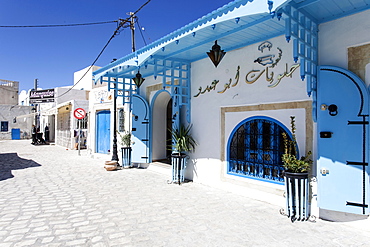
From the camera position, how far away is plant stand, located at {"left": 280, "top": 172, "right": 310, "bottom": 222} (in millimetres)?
3988

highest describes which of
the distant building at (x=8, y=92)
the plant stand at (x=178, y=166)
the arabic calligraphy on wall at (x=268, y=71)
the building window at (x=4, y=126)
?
the distant building at (x=8, y=92)

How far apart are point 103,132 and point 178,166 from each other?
6.25 m

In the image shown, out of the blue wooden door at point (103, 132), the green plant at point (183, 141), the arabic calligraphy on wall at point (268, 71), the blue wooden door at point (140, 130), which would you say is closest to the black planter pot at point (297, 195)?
the arabic calligraphy on wall at point (268, 71)

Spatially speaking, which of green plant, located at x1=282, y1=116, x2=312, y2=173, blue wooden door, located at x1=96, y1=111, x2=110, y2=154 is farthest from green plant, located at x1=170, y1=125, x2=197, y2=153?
blue wooden door, located at x1=96, y1=111, x2=110, y2=154

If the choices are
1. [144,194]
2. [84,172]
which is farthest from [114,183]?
[84,172]

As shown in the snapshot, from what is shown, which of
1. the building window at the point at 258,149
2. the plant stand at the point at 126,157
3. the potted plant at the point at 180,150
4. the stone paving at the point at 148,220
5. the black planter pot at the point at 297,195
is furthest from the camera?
the plant stand at the point at 126,157

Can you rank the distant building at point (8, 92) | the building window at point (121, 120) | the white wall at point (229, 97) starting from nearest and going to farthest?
the white wall at point (229, 97)
the building window at point (121, 120)
the distant building at point (8, 92)

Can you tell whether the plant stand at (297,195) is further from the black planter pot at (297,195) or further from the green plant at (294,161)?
the green plant at (294,161)

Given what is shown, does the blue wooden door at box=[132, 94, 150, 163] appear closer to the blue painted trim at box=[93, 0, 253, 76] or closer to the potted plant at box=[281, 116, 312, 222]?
the blue painted trim at box=[93, 0, 253, 76]

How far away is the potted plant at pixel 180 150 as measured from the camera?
6457mm

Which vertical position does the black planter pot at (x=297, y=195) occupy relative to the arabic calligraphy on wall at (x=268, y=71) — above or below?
below

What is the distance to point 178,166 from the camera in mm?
6469

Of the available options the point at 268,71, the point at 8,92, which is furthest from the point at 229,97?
the point at 8,92

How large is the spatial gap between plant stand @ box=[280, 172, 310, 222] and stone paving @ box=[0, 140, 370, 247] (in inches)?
7.6
